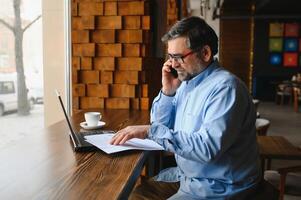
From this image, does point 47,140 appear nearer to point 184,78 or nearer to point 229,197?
point 184,78

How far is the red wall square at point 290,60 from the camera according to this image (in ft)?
38.5

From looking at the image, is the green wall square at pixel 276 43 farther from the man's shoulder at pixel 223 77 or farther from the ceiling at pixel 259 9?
the man's shoulder at pixel 223 77

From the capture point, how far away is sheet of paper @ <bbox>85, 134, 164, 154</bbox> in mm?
1497

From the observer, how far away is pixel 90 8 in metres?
2.66

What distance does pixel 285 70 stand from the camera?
11859mm

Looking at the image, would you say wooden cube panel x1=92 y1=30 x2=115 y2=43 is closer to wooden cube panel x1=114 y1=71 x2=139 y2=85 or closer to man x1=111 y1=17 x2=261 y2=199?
wooden cube panel x1=114 y1=71 x2=139 y2=85

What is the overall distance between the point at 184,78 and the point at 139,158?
44 cm

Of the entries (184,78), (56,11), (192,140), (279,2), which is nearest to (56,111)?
(56,11)

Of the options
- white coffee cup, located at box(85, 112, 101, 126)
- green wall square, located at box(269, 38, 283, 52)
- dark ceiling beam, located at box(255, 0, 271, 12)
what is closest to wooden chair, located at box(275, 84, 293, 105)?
green wall square, located at box(269, 38, 283, 52)

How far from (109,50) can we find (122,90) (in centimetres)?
33

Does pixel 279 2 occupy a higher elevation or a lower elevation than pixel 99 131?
higher

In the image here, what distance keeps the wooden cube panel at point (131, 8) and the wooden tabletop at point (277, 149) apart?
1.39 meters

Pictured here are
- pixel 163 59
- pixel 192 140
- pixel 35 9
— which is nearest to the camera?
pixel 192 140

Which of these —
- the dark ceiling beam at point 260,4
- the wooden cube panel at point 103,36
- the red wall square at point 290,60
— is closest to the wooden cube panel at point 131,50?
the wooden cube panel at point 103,36
